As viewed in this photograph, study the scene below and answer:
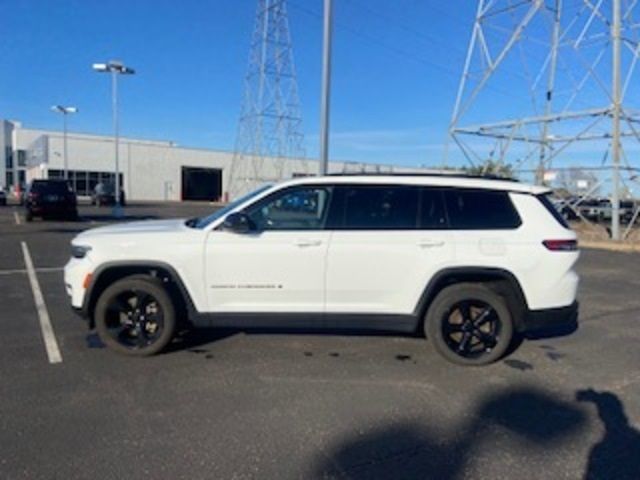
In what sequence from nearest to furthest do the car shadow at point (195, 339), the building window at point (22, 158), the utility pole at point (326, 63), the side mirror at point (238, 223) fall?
the side mirror at point (238, 223) < the car shadow at point (195, 339) < the utility pole at point (326, 63) < the building window at point (22, 158)

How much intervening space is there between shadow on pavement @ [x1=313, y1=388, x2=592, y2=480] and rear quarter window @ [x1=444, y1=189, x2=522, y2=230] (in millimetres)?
1644

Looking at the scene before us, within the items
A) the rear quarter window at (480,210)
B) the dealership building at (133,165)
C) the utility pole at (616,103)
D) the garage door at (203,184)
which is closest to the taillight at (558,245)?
the rear quarter window at (480,210)

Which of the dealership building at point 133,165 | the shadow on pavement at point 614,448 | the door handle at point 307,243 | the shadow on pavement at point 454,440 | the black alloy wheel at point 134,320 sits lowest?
the shadow on pavement at point 454,440

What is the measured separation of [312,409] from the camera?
4.32m

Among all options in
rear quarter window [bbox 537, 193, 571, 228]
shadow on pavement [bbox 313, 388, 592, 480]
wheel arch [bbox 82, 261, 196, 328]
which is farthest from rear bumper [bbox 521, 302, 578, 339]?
wheel arch [bbox 82, 261, 196, 328]

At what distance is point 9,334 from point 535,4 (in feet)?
65.8

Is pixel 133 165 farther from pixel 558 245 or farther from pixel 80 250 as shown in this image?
pixel 558 245

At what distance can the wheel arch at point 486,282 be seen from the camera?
17.4 feet

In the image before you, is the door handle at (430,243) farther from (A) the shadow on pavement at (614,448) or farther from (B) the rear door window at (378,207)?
(A) the shadow on pavement at (614,448)

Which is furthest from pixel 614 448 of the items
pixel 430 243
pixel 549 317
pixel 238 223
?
pixel 238 223

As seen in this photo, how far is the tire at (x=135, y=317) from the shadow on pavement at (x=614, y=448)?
148 inches

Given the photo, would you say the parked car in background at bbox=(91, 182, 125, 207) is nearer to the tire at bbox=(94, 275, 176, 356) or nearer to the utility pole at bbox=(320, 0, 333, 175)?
the utility pole at bbox=(320, 0, 333, 175)

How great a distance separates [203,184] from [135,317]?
6111 cm

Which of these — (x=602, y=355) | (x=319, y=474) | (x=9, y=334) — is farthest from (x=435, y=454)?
(x=9, y=334)
